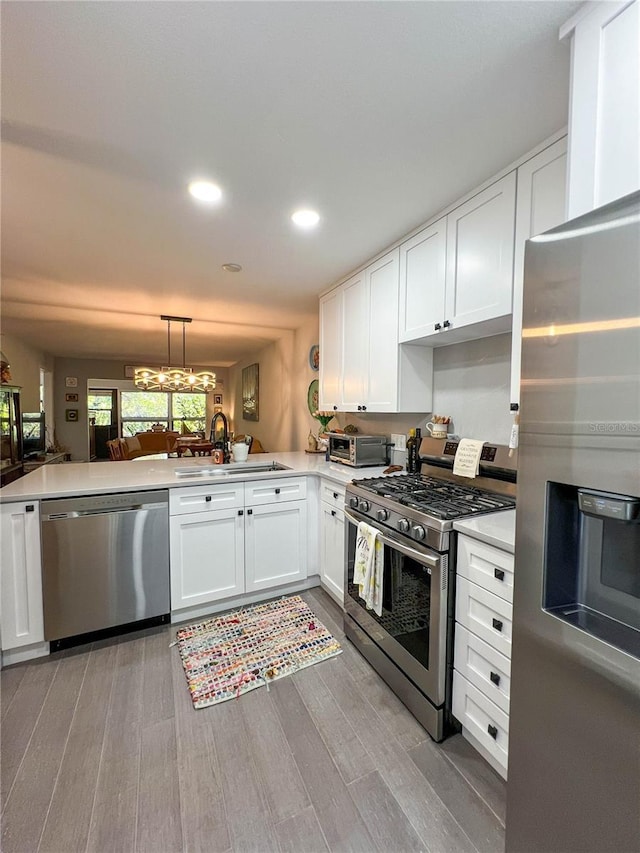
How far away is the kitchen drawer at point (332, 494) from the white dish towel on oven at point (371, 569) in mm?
502

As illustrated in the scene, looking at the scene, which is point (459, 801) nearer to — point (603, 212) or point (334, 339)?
point (603, 212)

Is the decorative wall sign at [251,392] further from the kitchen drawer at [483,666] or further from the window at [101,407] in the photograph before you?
the kitchen drawer at [483,666]

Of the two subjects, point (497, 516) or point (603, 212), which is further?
point (497, 516)

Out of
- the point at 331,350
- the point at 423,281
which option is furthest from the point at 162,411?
the point at 423,281

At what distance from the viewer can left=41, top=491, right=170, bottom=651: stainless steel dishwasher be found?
6.56 ft

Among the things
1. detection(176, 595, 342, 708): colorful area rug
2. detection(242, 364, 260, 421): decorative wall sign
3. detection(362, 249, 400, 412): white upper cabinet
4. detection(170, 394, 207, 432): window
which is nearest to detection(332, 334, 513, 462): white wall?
detection(362, 249, 400, 412): white upper cabinet

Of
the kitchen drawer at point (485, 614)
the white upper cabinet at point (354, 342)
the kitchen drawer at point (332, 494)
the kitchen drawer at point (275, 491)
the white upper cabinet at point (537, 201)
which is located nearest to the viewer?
the kitchen drawer at point (485, 614)

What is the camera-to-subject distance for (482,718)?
1389mm

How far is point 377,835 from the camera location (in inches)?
46.4

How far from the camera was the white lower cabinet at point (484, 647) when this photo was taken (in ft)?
4.22

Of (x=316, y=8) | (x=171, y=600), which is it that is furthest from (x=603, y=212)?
(x=171, y=600)

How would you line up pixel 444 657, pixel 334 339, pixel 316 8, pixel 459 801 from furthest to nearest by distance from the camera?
pixel 334 339 → pixel 444 657 → pixel 459 801 → pixel 316 8

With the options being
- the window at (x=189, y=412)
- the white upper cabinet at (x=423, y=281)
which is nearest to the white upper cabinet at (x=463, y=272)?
the white upper cabinet at (x=423, y=281)

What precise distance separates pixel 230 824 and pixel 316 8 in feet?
8.16
